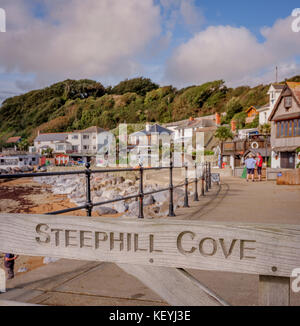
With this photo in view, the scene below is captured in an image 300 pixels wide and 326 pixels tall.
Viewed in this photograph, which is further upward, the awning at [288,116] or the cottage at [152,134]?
the cottage at [152,134]

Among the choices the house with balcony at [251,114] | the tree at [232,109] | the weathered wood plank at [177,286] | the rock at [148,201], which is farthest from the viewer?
the tree at [232,109]

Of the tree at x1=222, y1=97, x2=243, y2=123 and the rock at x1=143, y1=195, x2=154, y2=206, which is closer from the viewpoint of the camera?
the rock at x1=143, y1=195, x2=154, y2=206

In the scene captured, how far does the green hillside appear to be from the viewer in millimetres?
89125

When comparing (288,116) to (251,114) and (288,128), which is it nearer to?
(288,128)

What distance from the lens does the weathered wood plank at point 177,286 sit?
140 centimetres

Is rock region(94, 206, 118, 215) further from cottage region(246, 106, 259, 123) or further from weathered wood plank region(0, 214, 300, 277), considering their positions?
cottage region(246, 106, 259, 123)

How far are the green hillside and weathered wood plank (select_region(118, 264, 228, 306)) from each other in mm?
81780

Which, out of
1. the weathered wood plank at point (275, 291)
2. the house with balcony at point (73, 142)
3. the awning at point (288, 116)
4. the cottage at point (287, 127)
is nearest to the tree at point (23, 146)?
the house with balcony at point (73, 142)

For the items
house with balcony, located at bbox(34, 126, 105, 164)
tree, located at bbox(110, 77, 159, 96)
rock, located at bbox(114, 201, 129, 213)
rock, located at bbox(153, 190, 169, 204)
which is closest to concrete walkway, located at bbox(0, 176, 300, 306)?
rock, located at bbox(114, 201, 129, 213)

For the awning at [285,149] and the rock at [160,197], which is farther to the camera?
the awning at [285,149]

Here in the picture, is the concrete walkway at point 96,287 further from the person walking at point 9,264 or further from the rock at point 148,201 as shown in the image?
the rock at point 148,201

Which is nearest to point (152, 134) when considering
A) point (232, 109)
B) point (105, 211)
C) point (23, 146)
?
point (232, 109)

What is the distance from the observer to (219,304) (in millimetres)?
1383

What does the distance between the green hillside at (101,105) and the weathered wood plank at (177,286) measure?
81.8m
